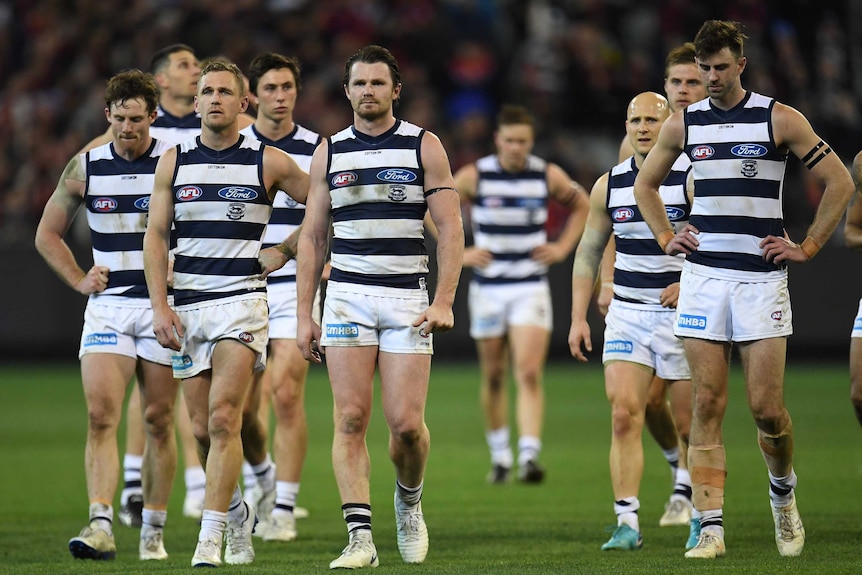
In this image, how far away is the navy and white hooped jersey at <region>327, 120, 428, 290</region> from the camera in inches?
292

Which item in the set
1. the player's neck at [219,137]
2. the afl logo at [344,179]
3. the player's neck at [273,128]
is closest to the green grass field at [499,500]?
the afl logo at [344,179]

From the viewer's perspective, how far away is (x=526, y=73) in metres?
21.7

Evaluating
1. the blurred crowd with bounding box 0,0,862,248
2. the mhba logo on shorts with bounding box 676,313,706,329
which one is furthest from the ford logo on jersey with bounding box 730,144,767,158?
the blurred crowd with bounding box 0,0,862,248

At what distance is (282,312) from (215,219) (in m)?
2.13

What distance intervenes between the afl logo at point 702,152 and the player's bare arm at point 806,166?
0.35 meters

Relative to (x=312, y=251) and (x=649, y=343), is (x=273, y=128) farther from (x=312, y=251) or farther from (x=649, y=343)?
(x=649, y=343)

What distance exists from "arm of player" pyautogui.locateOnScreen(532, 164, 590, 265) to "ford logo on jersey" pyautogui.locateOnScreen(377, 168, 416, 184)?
16.9 ft

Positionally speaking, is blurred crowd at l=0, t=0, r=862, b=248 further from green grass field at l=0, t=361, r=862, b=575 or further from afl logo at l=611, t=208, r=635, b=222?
afl logo at l=611, t=208, r=635, b=222

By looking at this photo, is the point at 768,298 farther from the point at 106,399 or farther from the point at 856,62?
the point at 856,62

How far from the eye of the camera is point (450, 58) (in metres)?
21.9

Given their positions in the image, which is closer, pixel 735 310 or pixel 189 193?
pixel 735 310

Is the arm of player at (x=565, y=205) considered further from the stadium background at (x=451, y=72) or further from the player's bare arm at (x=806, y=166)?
the stadium background at (x=451, y=72)

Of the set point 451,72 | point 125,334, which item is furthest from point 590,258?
point 451,72

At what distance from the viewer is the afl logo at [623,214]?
28.0ft
